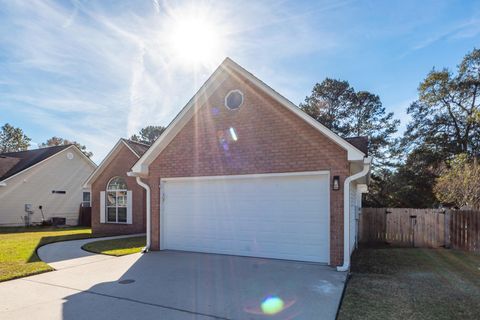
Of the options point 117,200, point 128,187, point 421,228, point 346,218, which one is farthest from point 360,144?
point 117,200

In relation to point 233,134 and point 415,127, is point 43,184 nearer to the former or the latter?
point 233,134

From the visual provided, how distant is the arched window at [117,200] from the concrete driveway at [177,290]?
7860mm

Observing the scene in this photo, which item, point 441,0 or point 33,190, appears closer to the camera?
point 441,0

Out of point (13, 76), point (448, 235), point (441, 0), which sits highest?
point (441, 0)

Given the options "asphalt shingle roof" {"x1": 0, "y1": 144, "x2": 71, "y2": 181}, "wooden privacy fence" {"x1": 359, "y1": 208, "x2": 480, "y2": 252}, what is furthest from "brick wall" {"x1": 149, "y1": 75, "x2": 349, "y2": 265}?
"asphalt shingle roof" {"x1": 0, "y1": 144, "x2": 71, "y2": 181}

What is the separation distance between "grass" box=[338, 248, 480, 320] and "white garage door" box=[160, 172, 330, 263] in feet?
5.04

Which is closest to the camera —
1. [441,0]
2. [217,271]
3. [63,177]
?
[217,271]

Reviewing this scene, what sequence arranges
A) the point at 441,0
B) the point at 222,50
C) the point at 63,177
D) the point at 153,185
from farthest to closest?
1. the point at 63,177
2. the point at 153,185
3. the point at 222,50
4. the point at 441,0

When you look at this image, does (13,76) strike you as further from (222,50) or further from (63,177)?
(63,177)

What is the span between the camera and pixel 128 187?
1650cm

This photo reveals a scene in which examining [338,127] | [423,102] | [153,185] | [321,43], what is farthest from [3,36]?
[423,102]

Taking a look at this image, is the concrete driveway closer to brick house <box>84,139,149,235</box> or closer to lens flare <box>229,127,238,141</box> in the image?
lens flare <box>229,127,238,141</box>

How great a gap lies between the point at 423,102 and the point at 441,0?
76.3 ft

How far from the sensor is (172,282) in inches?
260
